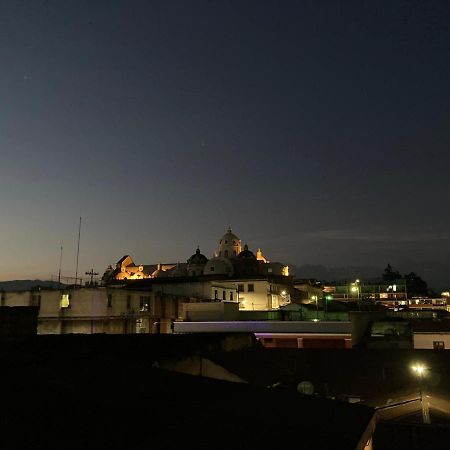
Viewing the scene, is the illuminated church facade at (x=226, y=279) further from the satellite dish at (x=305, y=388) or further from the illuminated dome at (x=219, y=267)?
the satellite dish at (x=305, y=388)

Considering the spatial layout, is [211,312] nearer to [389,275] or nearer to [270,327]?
[270,327]

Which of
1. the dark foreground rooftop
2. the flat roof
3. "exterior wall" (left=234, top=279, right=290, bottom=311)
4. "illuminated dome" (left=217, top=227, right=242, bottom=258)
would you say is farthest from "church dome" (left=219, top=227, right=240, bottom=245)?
the dark foreground rooftop

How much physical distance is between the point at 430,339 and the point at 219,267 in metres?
45.9

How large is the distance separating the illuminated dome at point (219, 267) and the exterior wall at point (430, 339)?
43943 millimetres

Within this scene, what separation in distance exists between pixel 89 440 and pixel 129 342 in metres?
12.7

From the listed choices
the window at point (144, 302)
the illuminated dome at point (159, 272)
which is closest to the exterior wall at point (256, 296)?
the window at point (144, 302)

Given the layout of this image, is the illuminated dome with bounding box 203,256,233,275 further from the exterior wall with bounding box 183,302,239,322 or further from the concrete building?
the concrete building

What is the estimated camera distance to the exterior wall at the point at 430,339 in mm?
31484

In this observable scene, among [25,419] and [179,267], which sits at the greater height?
[179,267]

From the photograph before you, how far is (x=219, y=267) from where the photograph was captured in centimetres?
7475

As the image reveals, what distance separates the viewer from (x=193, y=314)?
4347 centimetres

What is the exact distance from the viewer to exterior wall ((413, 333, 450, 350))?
31.5 m

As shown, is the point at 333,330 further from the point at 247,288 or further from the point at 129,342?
the point at 247,288

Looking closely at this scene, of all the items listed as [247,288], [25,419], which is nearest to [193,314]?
[247,288]
